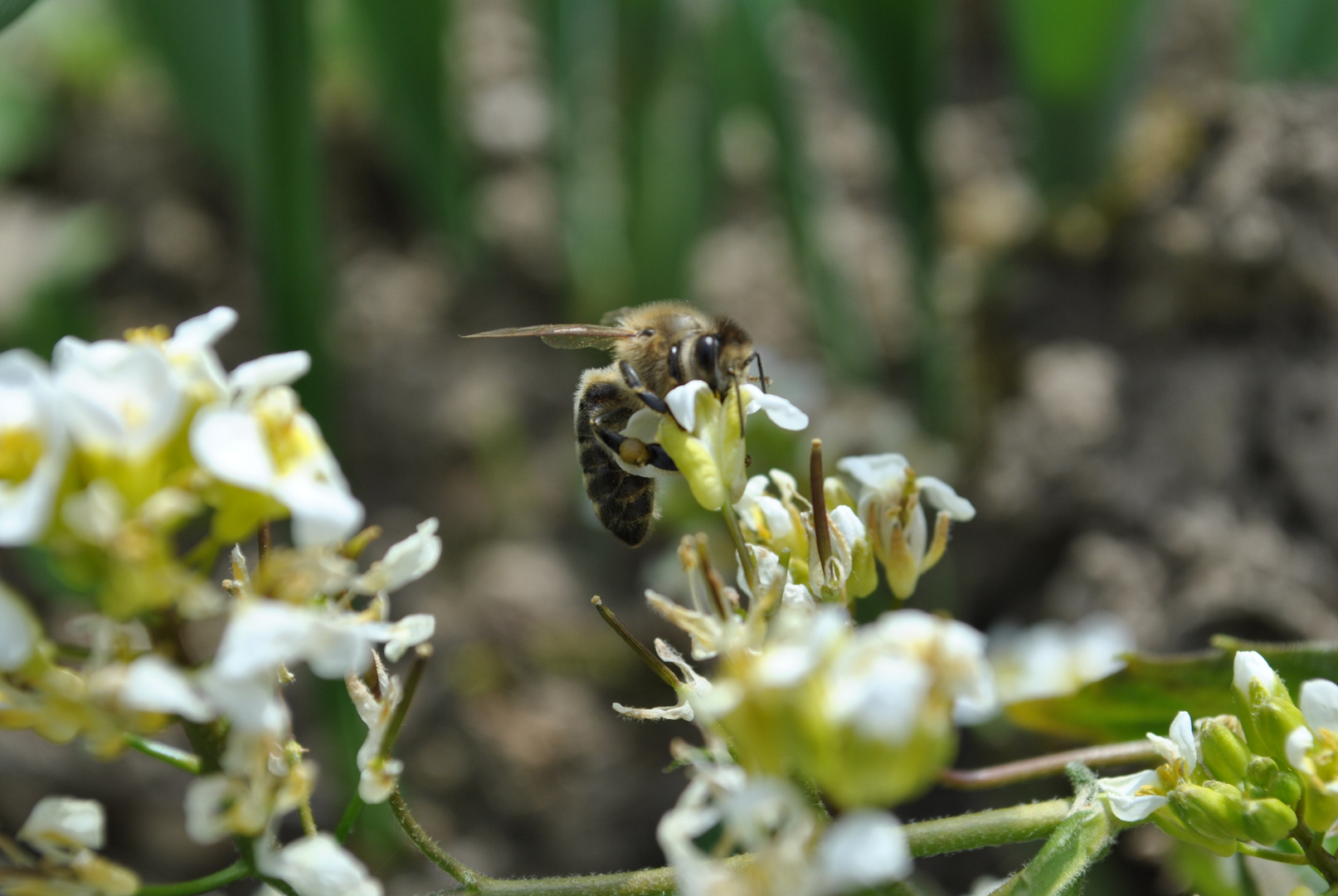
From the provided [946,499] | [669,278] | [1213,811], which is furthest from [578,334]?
[669,278]

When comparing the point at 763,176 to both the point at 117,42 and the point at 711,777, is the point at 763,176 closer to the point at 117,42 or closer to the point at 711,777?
the point at 117,42

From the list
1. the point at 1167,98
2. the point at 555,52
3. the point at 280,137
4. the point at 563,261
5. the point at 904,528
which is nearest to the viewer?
the point at 904,528

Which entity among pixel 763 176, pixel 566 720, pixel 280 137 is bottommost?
pixel 566 720

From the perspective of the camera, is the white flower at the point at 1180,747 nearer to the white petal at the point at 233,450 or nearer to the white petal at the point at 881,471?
the white petal at the point at 881,471

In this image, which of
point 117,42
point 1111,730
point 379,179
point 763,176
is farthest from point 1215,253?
point 117,42

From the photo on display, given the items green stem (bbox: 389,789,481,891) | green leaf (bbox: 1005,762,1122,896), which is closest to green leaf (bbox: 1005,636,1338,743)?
green leaf (bbox: 1005,762,1122,896)

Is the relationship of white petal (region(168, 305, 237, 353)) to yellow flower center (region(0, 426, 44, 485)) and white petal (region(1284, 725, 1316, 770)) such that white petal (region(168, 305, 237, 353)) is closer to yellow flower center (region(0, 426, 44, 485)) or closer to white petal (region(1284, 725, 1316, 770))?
yellow flower center (region(0, 426, 44, 485))

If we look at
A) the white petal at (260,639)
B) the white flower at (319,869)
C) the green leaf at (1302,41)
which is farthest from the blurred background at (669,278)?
the white petal at (260,639)
